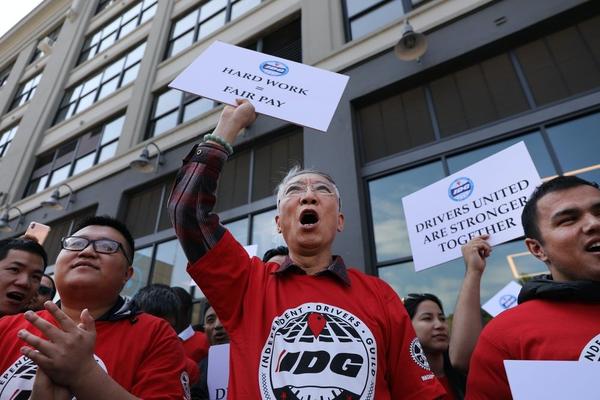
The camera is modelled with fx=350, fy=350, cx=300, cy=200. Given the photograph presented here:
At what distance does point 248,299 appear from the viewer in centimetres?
137

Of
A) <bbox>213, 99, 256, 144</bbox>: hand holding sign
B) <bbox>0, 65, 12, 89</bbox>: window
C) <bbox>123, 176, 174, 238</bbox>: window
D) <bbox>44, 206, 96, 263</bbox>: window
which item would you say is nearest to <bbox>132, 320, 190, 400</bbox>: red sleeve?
<bbox>213, 99, 256, 144</bbox>: hand holding sign

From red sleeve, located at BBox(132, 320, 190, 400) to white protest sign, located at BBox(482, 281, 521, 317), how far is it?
3.48 m

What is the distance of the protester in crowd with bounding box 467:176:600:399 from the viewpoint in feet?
3.95

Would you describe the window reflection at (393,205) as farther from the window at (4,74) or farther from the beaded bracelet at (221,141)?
the window at (4,74)

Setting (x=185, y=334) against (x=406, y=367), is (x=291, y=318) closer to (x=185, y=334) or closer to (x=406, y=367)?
(x=406, y=367)

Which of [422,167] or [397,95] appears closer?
[422,167]

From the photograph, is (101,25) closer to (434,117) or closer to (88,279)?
(434,117)

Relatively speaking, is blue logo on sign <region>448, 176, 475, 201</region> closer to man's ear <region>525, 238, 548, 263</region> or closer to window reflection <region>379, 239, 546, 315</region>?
man's ear <region>525, 238, 548, 263</region>

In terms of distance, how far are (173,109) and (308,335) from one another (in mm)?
9942

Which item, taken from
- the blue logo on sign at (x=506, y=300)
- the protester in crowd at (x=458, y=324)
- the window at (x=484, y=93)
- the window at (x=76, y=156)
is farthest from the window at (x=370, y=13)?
the window at (x=76, y=156)

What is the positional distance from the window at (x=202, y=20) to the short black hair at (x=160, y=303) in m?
9.14

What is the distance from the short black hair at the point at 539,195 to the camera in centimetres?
161

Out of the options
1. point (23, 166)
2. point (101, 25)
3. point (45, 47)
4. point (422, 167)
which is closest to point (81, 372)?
point (422, 167)

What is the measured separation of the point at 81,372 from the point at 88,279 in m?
0.67
